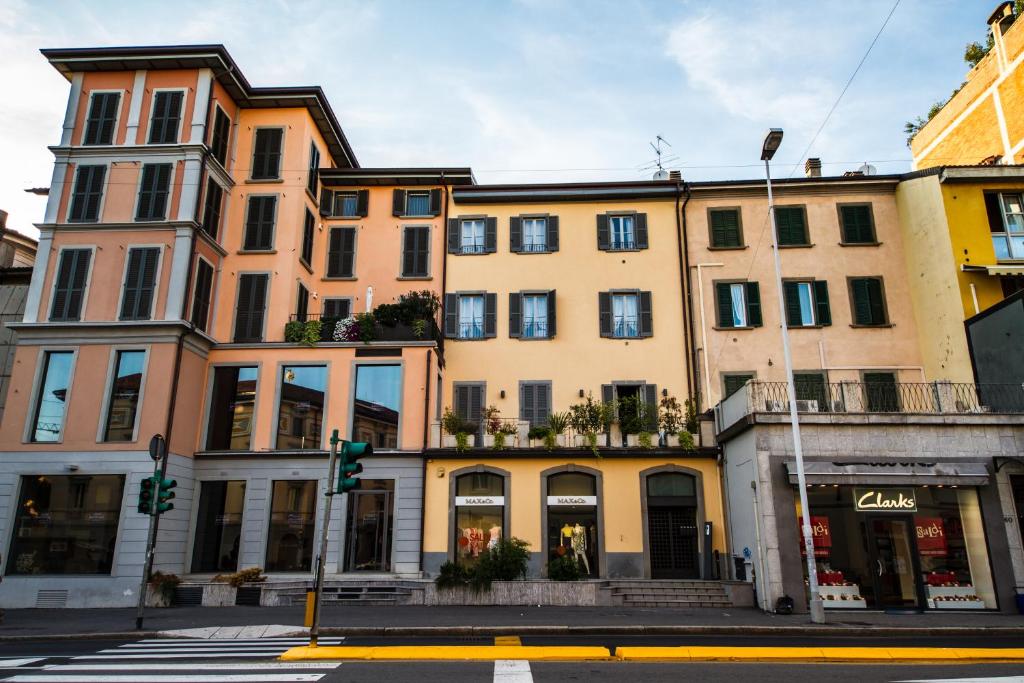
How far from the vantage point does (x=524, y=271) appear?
Answer: 87.0 feet

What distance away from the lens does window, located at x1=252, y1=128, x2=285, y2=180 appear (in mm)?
26078

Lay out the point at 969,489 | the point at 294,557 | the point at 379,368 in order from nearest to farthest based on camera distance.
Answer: the point at 969,489
the point at 294,557
the point at 379,368

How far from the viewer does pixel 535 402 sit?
82.1ft

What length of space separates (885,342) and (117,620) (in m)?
25.1

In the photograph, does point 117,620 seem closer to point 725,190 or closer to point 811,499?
point 811,499

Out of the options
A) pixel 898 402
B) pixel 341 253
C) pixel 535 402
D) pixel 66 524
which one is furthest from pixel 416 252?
pixel 898 402

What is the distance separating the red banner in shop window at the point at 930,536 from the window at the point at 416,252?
18.0m

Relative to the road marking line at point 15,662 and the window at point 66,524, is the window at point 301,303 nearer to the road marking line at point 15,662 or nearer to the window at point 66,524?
the window at point 66,524

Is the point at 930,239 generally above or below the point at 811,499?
above

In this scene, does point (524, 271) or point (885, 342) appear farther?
point (524, 271)

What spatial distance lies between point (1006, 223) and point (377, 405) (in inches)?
886

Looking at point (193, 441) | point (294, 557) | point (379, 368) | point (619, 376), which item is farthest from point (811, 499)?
point (193, 441)

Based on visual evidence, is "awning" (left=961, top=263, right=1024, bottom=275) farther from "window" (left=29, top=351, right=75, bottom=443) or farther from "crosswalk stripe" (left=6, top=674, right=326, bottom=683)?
"window" (left=29, top=351, right=75, bottom=443)

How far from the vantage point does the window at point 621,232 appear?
87.3 ft
